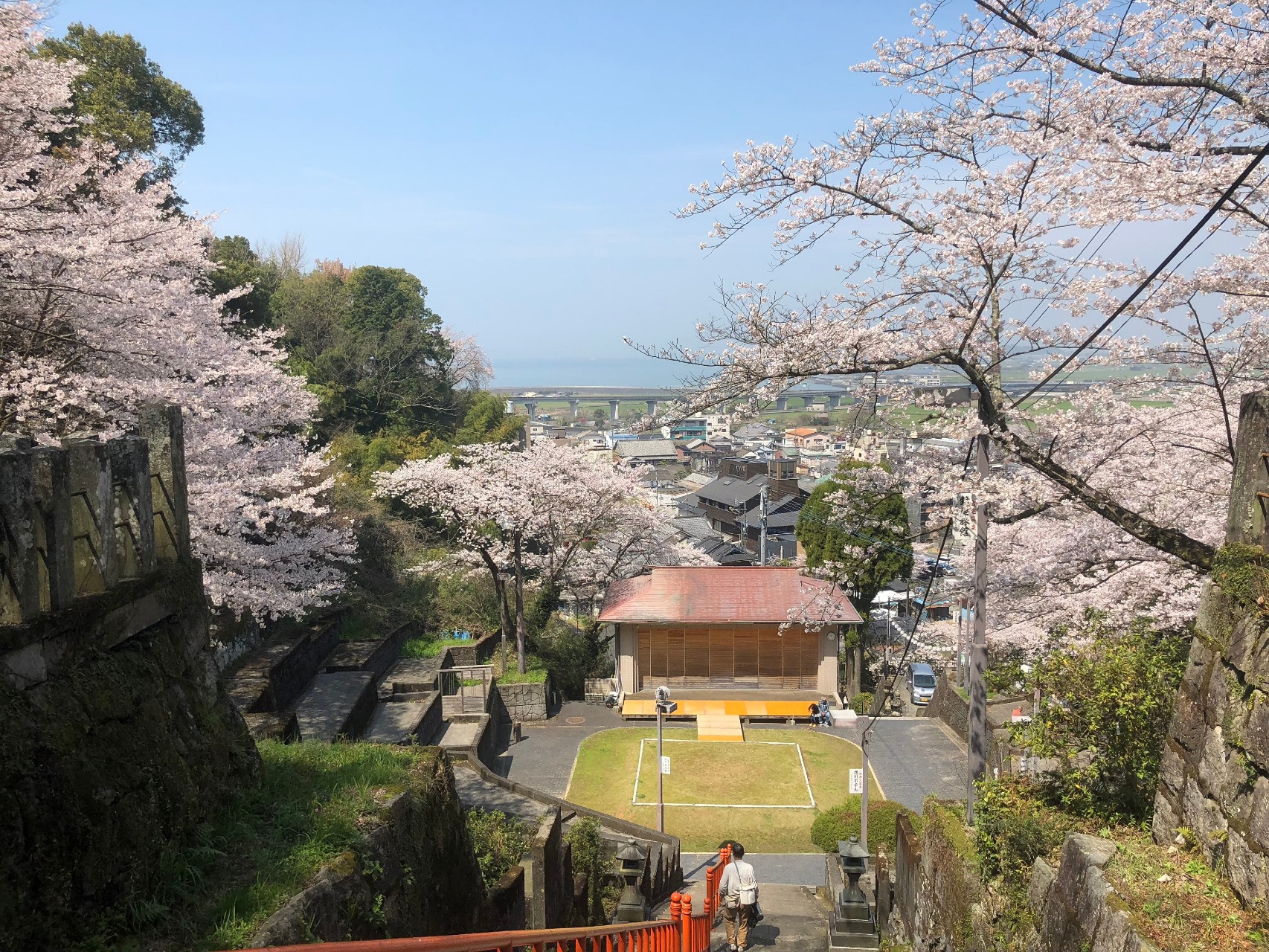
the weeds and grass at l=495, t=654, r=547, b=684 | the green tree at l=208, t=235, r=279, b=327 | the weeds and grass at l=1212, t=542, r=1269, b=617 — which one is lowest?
the weeds and grass at l=495, t=654, r=547, b=684

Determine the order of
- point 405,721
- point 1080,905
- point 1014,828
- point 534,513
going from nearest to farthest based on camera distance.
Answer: point 1080,905, point 1014,828, point 405,721, point 534,513

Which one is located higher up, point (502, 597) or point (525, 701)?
point (502, 597)

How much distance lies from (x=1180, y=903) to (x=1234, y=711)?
1188 millimetres

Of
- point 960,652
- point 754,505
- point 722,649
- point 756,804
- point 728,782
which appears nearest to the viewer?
point 756,804

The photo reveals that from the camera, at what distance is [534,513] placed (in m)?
25.3

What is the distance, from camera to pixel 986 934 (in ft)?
22.9

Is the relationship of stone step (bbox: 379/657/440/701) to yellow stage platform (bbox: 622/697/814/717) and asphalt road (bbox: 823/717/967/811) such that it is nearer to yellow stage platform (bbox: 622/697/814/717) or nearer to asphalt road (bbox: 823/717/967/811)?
yellow stage platform (bbox: 622/697/814/717)

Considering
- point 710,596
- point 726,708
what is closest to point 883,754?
point 726,708

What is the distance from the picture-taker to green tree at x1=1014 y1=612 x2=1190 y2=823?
6930 mm

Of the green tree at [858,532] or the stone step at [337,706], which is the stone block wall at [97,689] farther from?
the stone step at [337,706]

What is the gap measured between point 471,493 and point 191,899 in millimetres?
20775

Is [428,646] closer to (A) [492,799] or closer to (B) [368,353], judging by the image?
(A) [492,799]

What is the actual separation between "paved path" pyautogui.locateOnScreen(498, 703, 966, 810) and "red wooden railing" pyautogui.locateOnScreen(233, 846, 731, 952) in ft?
28.8

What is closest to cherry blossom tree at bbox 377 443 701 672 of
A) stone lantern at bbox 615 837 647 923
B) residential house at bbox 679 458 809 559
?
stone lantern at bbox 615 837 647 923
